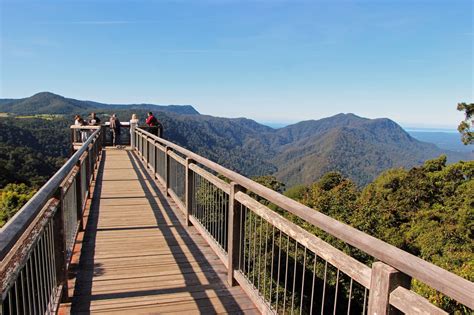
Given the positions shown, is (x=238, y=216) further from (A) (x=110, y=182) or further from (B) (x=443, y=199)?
(B) (x=443, y=199)

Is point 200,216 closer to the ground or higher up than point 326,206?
higher up

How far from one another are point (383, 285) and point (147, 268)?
314 cm

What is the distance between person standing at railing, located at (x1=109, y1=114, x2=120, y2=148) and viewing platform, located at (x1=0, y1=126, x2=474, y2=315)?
508 inches

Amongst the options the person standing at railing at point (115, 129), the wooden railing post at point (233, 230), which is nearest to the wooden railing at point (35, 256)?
the wooden railing post at point (233, 230)

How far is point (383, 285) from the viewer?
5.49ft

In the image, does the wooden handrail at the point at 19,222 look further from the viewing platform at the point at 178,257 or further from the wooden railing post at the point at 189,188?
the wooden railing post at the point at 189,188

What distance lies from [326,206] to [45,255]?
104ft

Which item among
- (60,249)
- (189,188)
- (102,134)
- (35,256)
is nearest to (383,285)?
(35,256)

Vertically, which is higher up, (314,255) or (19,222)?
(19,222)

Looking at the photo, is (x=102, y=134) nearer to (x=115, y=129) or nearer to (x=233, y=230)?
(x=115, y=129)

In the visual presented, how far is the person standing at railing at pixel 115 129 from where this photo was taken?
19641 millimetres

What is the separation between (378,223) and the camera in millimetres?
28672

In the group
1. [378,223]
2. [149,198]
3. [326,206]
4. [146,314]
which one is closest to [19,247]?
[146,314]

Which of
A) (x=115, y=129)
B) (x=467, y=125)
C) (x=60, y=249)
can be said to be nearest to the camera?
(x=60, y=249)
